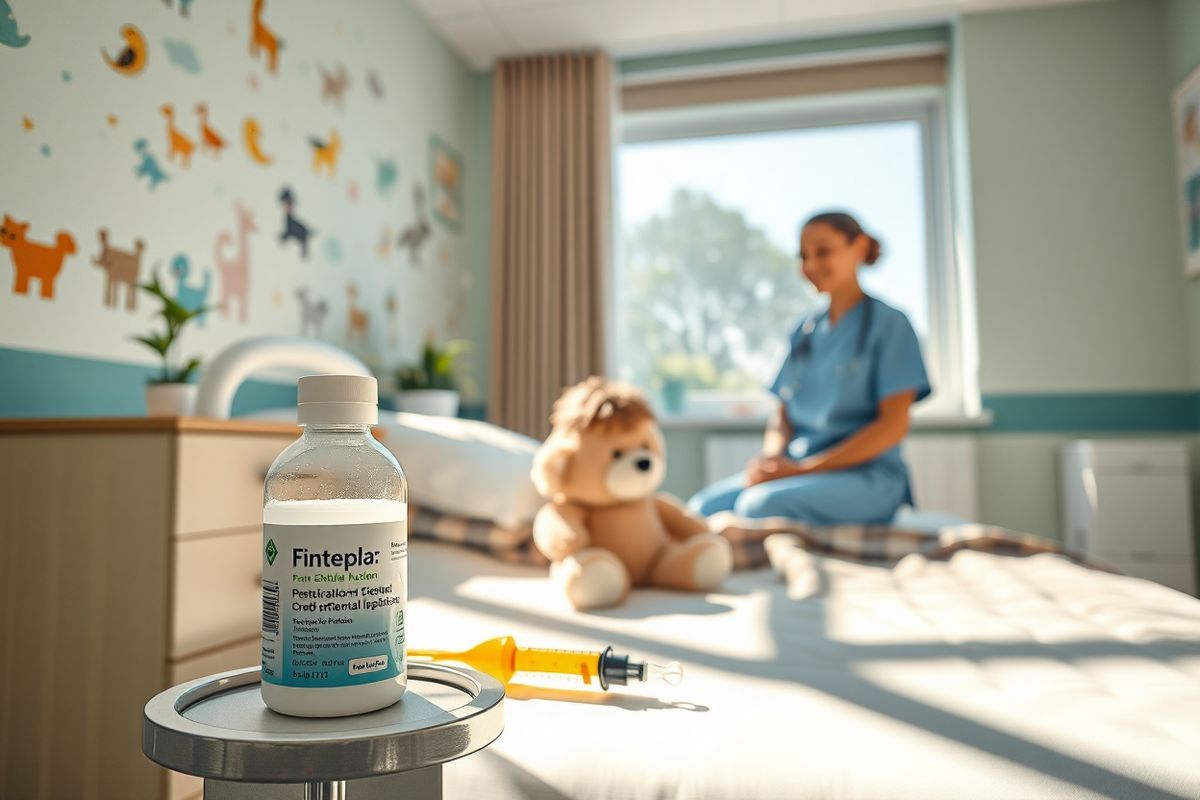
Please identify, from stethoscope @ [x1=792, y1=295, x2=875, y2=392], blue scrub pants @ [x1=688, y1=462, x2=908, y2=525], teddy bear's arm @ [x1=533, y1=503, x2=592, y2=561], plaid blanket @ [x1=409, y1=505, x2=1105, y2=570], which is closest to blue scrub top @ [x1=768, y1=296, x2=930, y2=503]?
stethoscope @ [x1=792, y1=295, x2=875, y2=392]

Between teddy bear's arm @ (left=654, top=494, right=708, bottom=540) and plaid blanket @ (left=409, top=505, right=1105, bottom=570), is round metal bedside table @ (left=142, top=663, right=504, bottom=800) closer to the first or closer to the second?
teddy bear's arm @ (left=654, top=494, right=708, bottom=540)

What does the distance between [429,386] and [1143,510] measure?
2.48m

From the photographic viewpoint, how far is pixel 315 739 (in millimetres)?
385

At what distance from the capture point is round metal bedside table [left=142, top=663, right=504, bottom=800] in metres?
0.38

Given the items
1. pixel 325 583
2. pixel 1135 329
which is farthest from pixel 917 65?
pixel 325 583

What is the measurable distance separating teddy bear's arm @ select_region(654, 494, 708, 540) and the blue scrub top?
0.85 meters

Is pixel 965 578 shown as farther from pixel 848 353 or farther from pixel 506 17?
pixel 506 17

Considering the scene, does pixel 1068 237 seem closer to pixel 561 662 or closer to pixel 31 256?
pixel 561 662

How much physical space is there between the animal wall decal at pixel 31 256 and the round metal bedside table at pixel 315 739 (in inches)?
49.7

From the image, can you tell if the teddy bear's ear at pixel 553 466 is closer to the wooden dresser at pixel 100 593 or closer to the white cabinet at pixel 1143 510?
the wooden dresser at pixel 100 593

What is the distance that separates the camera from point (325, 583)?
1.41 feet

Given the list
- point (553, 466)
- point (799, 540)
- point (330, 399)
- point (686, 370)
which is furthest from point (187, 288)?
point (686, 370)

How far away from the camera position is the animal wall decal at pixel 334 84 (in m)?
2.46

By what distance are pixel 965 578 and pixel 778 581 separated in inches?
11.6
